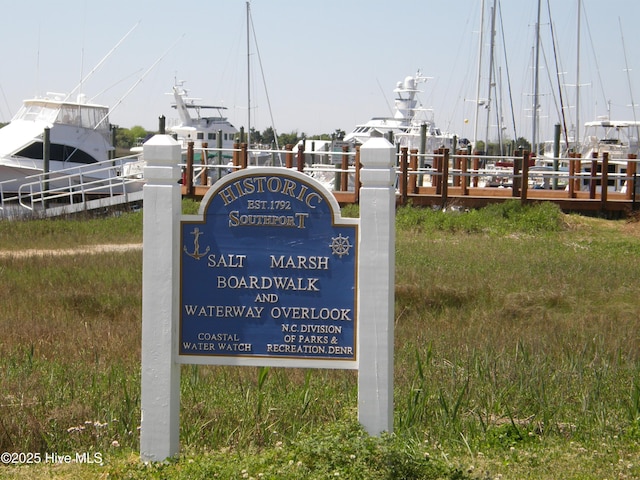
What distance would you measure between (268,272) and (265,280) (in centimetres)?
5

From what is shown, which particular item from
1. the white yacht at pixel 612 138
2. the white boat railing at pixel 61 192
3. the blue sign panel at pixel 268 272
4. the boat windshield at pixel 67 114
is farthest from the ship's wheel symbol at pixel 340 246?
the white yacht at pixel 612 138

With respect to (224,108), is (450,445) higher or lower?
lower

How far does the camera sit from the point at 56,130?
3534cm

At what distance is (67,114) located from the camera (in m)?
36.2

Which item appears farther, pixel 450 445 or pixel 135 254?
pixel 135 254

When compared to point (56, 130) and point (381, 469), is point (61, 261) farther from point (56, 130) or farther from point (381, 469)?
point (56, 130)

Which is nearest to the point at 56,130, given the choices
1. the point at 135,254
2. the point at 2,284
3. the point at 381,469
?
the point at 135,254

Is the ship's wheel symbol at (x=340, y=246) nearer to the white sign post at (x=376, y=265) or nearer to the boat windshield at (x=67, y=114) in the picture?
the white sign post at (x=376, y=265)

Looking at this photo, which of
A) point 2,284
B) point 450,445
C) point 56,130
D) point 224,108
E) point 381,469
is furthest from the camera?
point 224,108

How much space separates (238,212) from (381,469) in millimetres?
1783

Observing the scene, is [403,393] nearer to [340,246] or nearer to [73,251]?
[340,246]

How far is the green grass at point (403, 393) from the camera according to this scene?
5.80 meters

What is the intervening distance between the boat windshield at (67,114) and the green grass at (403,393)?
76.6ft

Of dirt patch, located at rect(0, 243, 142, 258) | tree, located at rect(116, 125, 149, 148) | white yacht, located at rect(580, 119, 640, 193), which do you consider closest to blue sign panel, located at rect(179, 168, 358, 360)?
dirt patch, located at rect(0, 243, 142, 258)
